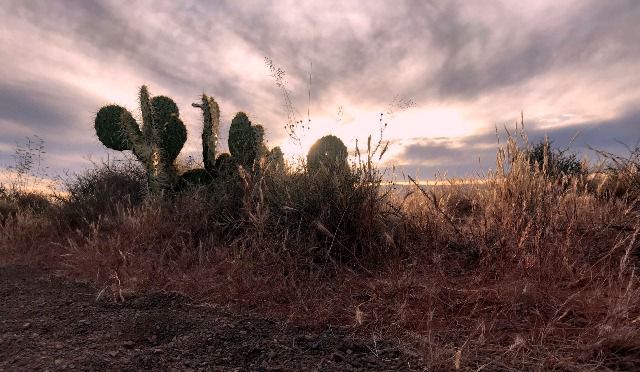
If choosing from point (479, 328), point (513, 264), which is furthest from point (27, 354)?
point (513, 264)

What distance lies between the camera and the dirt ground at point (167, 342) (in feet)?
8.63

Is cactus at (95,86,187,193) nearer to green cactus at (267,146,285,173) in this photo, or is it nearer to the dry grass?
green cactus at (267,146,285,173)

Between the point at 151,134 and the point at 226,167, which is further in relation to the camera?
the point at 151,134

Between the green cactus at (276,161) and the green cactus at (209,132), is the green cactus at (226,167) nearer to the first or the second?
the green cactus at (209,132)

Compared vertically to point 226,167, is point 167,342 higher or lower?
lower

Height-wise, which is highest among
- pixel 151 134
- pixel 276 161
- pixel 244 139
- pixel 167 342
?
pixel 151 134

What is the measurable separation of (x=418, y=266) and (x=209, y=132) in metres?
5.67

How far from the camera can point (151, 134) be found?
8.20m

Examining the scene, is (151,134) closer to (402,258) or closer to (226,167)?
(226,167)

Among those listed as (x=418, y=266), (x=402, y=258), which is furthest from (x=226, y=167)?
(x=418, y=266)

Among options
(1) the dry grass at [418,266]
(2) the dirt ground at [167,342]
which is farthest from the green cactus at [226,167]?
(2) the dirt ground at [167,342]

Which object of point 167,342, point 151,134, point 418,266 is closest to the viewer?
point 167,342

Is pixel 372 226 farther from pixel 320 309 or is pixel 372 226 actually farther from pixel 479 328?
pixel 479 328

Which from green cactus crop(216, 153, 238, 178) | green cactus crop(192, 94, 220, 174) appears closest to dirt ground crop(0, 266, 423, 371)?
green cactus crop(216, 153, 238, 178)
